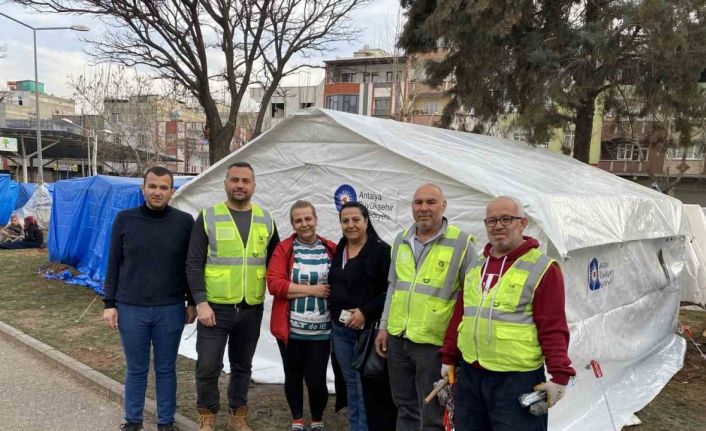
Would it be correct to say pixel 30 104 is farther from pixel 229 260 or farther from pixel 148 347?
pixel 229 260

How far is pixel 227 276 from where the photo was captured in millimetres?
3547

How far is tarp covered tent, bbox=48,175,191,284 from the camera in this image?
9.23 metres

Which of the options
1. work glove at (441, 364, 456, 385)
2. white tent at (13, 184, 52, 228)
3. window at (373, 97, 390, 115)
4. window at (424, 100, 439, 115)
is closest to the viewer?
work glove at (441, 364, 456, 385)

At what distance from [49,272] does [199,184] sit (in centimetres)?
680

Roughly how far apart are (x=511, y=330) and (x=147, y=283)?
236 centimetres

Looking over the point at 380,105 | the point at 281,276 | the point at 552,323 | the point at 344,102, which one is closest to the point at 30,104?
the point at 344,102

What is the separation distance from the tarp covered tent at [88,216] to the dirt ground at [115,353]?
0.61 m

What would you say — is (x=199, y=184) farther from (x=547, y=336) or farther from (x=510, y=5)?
(x=510, y=5)

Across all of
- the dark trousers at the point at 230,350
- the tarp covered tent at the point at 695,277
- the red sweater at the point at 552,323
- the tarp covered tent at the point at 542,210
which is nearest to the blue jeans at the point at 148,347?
the dark trousers at the point at 230,350

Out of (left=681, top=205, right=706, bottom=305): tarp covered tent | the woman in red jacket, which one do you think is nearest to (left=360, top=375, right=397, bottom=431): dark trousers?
the woman in red jacket

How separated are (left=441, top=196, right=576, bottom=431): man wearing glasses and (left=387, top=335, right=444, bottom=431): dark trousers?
0.33m

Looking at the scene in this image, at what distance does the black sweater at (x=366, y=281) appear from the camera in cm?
339

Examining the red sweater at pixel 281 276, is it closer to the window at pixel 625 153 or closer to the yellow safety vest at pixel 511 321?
the yellow safety vest at pixel 511 321

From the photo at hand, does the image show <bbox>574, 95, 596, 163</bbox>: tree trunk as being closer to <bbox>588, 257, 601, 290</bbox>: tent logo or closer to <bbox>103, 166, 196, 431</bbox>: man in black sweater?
<bbox>588, 257, 601, 290</bbox>: tent logo
